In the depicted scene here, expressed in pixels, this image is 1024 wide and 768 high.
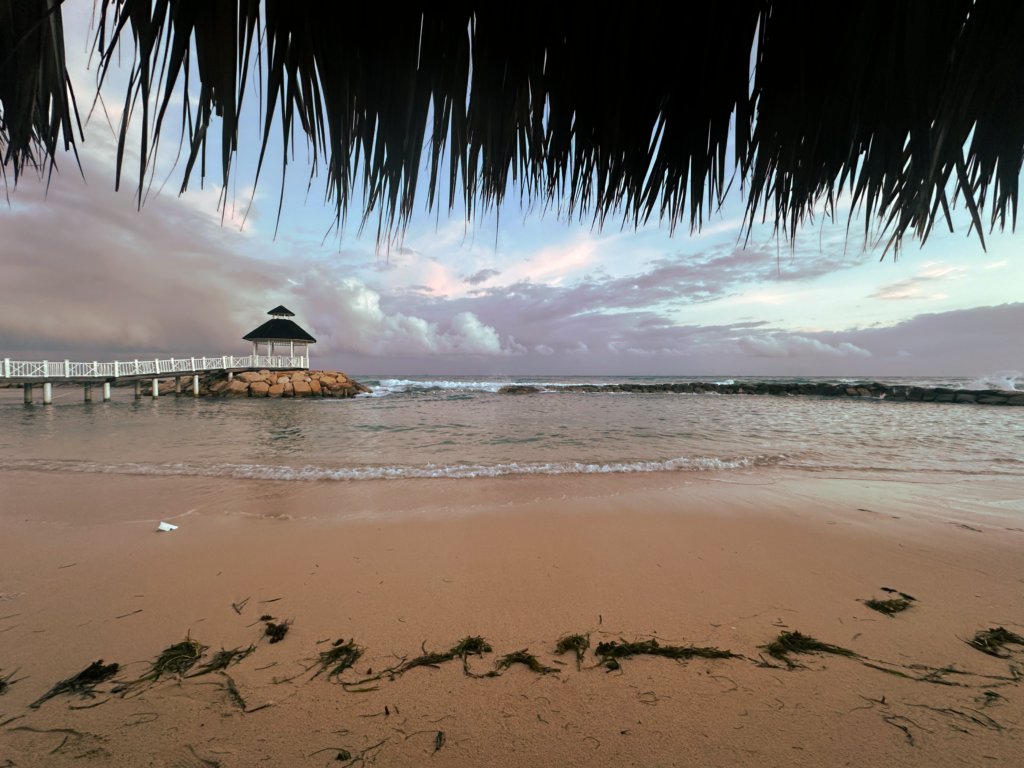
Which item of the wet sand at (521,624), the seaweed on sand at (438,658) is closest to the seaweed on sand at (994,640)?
the wet sand at (521,624)

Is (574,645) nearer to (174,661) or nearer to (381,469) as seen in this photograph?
(174,661)

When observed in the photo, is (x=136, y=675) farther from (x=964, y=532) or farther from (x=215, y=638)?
(x=964, y=532)

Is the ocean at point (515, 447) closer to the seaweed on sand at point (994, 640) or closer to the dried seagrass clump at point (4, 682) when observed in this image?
the seaweed on sand at point (994, 640)

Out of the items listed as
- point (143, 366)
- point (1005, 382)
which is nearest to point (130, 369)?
point (143, 366)

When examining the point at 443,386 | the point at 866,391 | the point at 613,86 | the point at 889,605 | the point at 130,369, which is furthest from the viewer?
the point at 443,386

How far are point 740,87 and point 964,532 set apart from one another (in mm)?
4798

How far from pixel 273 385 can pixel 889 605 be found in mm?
31092

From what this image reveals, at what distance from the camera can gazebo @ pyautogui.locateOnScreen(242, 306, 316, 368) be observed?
99.7ft

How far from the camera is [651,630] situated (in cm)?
218

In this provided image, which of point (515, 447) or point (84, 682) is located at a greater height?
point (84, 682)

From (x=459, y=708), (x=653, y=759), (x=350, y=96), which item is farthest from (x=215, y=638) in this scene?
(x=350, y=96)

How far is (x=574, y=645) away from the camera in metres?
2.05

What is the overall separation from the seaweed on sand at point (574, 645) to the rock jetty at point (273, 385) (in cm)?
2886

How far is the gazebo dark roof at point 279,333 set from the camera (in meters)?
30.2
